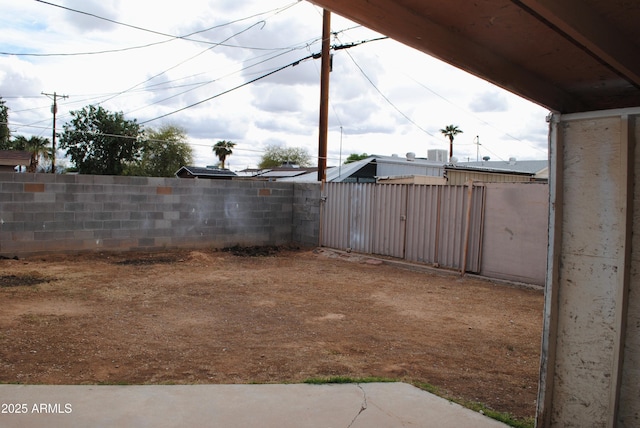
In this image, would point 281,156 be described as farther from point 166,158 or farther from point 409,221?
point 409,221

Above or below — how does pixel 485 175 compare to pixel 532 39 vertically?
above

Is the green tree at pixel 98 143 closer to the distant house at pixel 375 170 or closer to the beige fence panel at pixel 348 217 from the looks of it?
the distant house at pixel 375 170

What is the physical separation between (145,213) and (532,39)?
10.7 m

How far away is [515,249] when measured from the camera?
8.80m

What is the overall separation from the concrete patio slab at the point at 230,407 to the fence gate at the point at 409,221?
6.34 meters

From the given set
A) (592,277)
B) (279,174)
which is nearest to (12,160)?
(279,174)

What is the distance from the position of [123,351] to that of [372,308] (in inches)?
140

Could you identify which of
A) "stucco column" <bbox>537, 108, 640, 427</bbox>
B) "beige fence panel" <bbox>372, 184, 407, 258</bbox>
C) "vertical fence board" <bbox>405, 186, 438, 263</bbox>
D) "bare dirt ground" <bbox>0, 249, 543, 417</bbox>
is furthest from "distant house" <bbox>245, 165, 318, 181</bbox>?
"stucco column" <bbox>537, 108, 640, 427</bbox>

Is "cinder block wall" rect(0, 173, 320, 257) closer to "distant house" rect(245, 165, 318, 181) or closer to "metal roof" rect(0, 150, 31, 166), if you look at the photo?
"distant house" rect(245, 165, 318, 181)

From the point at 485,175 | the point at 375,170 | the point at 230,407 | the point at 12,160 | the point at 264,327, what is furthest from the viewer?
the point at 12,160

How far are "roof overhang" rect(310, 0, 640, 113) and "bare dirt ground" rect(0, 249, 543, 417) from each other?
2.35 meters

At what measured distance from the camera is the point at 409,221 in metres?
10.6

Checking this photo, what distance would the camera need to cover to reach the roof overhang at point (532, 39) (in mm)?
2191

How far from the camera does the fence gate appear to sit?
9.48m
